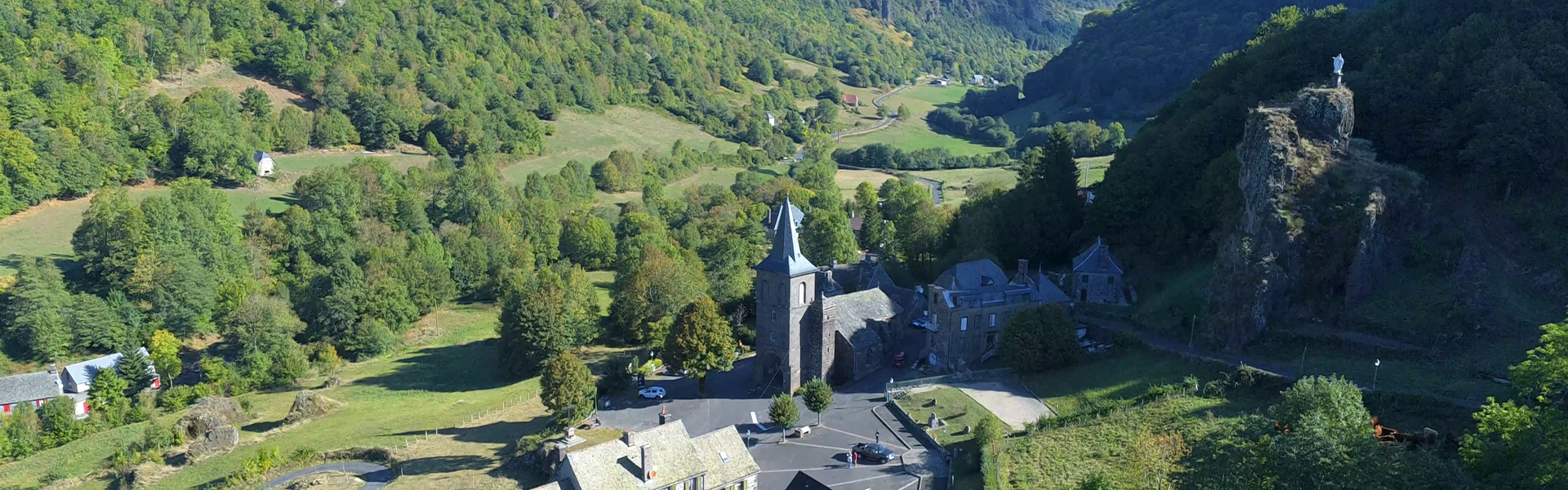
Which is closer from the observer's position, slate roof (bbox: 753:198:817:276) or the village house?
slate roof (bbox: 753:198:817:276)

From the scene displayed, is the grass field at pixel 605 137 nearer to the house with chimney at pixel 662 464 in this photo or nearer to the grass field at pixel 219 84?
the grass field at pixel 219 84

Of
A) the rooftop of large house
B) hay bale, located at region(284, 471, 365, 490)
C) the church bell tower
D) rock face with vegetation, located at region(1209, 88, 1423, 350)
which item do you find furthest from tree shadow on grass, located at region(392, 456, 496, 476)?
rock face with vegetation, located at region(1209, 88, 1423, 350)

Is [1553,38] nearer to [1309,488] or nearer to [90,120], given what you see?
[1309,488]

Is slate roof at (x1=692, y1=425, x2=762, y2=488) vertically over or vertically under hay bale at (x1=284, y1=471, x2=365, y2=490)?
over

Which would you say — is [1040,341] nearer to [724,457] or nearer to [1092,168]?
[724,457]

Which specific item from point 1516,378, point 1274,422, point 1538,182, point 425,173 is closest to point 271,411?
point 425,173

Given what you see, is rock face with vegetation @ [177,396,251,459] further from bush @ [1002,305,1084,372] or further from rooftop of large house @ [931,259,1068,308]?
bush @ [1002,305,1084,372]

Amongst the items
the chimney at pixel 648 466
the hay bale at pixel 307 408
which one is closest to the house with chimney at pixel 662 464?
the chimney at pixel 648 466
